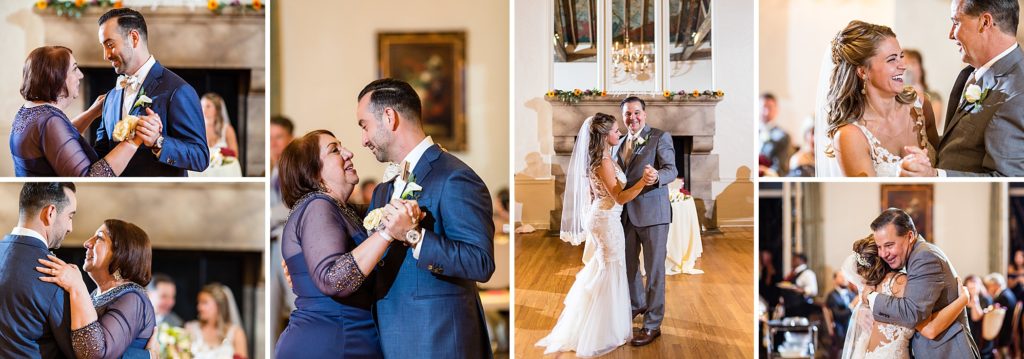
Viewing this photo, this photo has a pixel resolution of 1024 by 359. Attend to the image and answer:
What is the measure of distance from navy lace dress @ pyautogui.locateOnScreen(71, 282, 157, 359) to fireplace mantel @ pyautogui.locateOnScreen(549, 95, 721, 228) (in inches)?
59.5

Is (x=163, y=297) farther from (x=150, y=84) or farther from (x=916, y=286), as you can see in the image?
(x=916, y=286)

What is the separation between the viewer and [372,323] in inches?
119

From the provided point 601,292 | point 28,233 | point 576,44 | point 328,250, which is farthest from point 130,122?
point 601,292

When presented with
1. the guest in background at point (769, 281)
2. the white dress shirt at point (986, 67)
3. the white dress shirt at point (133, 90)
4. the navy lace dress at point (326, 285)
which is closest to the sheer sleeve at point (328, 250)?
the navy lace dress at point (326, 285)

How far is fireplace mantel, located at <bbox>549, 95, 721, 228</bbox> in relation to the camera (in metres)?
3.00

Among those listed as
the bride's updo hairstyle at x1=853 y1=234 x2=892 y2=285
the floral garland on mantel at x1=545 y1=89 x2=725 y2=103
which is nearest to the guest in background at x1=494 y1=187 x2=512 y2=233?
the floral garland on mantel at x1=545 y1=89 x2=725 y2=103

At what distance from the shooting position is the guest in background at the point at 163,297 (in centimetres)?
329

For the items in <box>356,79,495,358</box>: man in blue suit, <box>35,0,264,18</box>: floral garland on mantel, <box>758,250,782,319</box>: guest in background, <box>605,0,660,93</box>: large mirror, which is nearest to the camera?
<box>356,79,495,358</box>: man in blue suit

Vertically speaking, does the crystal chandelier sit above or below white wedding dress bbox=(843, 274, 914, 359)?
above

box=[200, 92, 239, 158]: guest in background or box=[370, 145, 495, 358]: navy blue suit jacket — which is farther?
box=[200, 92, 239, 158]: guest in background

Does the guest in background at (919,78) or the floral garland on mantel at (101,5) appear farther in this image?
the floral garland on mantel at (101,5)

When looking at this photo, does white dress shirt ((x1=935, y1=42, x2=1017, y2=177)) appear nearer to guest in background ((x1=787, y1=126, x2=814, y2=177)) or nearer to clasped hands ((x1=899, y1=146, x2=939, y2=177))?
clasped hands ((x1=899, y1=146, x2=939, y2=177))

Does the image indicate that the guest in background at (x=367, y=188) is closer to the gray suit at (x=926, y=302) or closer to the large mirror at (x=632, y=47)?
the large mirror at (x=632, y=47)

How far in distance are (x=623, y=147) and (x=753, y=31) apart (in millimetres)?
591
